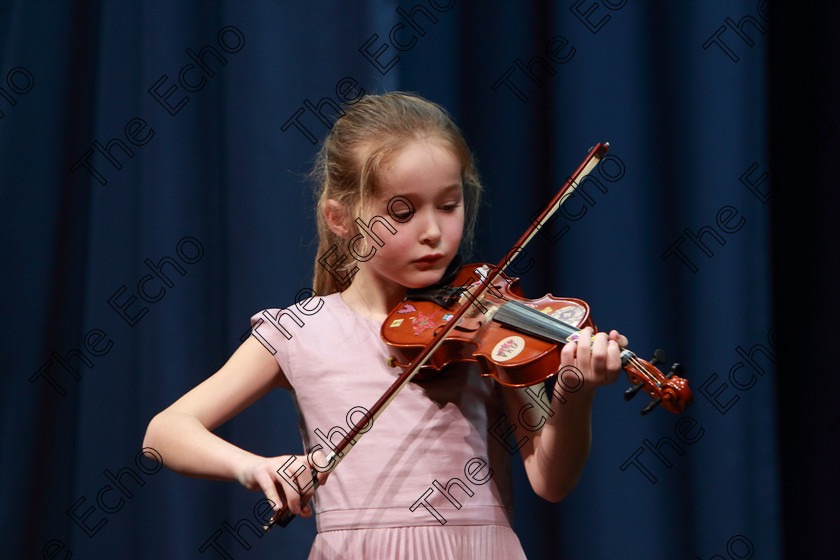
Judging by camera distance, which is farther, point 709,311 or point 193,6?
point 193,6

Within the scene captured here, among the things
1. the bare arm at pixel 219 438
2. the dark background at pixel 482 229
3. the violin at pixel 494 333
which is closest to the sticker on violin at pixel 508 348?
the violin at pixel 494 333

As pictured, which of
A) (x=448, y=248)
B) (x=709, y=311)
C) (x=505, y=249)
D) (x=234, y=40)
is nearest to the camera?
(x=448, y=248)

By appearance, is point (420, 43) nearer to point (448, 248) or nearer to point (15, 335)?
point (448, 248)

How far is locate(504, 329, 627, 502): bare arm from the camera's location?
751mm

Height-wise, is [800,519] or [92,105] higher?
[92,105]

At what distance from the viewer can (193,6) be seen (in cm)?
144

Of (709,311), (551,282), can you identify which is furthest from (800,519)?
(551,282)

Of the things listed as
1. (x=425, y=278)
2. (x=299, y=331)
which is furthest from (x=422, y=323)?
(x=299, y=331)

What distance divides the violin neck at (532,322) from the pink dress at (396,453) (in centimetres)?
9

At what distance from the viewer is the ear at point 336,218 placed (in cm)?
98

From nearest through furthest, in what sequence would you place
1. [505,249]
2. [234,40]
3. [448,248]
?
[448,248] < [505,249] < [234,40]

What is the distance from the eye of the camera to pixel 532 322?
0.84m

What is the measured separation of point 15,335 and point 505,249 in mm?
803

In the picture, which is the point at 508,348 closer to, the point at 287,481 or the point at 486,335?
the point at 486,335
